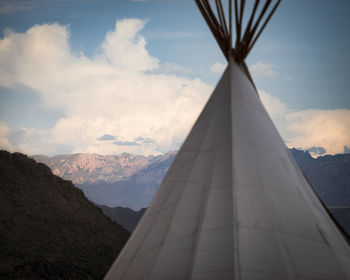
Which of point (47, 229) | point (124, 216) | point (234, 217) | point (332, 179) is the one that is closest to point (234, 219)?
point (234, 217)

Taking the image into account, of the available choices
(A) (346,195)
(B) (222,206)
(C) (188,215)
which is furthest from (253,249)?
(A) (346,195)

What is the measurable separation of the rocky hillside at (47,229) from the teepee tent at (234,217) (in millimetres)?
20017

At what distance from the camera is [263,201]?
4.17 meters

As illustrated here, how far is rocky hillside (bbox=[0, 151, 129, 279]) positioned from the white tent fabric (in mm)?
20070

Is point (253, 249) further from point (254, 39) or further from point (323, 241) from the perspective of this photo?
point (254, 39)

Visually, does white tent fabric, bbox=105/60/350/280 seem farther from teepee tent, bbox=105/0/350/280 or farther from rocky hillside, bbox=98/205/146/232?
rocky hillside, bbox=98/205/146/232

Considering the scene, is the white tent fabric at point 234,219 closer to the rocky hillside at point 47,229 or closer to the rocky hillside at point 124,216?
the rocky hillside at point 47,229

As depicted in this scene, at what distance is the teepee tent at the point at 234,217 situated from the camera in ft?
12.1

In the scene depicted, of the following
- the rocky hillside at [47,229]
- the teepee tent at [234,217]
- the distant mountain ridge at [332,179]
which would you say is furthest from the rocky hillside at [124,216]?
the teepee tent at [234,217]

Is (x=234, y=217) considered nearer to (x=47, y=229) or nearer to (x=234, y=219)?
(x=234, y=219)

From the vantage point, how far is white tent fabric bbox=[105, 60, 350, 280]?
12.1ft

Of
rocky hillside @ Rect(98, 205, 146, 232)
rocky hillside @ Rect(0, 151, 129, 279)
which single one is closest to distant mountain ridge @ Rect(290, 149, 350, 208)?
rocky hillside @ Rect(98, 205, 146, 232)

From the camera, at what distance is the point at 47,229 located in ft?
114

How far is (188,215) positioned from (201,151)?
39.9 inches
